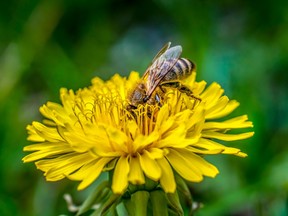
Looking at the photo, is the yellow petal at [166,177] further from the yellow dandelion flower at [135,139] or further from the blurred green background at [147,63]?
the blurred green background at [147,63]

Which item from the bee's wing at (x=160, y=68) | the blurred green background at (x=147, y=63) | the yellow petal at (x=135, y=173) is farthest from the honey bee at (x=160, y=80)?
the blurred green background at (x=147, y=63)

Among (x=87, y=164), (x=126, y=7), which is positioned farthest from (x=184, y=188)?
(x=126, y=7)

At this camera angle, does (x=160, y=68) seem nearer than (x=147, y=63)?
Yes

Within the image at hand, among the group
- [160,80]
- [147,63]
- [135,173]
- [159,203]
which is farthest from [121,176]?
[147,63]

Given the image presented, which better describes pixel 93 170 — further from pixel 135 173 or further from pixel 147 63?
pixel 147 63

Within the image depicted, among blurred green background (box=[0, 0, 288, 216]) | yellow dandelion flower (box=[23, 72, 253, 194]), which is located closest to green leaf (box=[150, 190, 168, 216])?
yellow dandelion flower (box=[23, 72, 253, 194])

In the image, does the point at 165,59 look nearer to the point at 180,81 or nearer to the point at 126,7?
the point at 180,81
